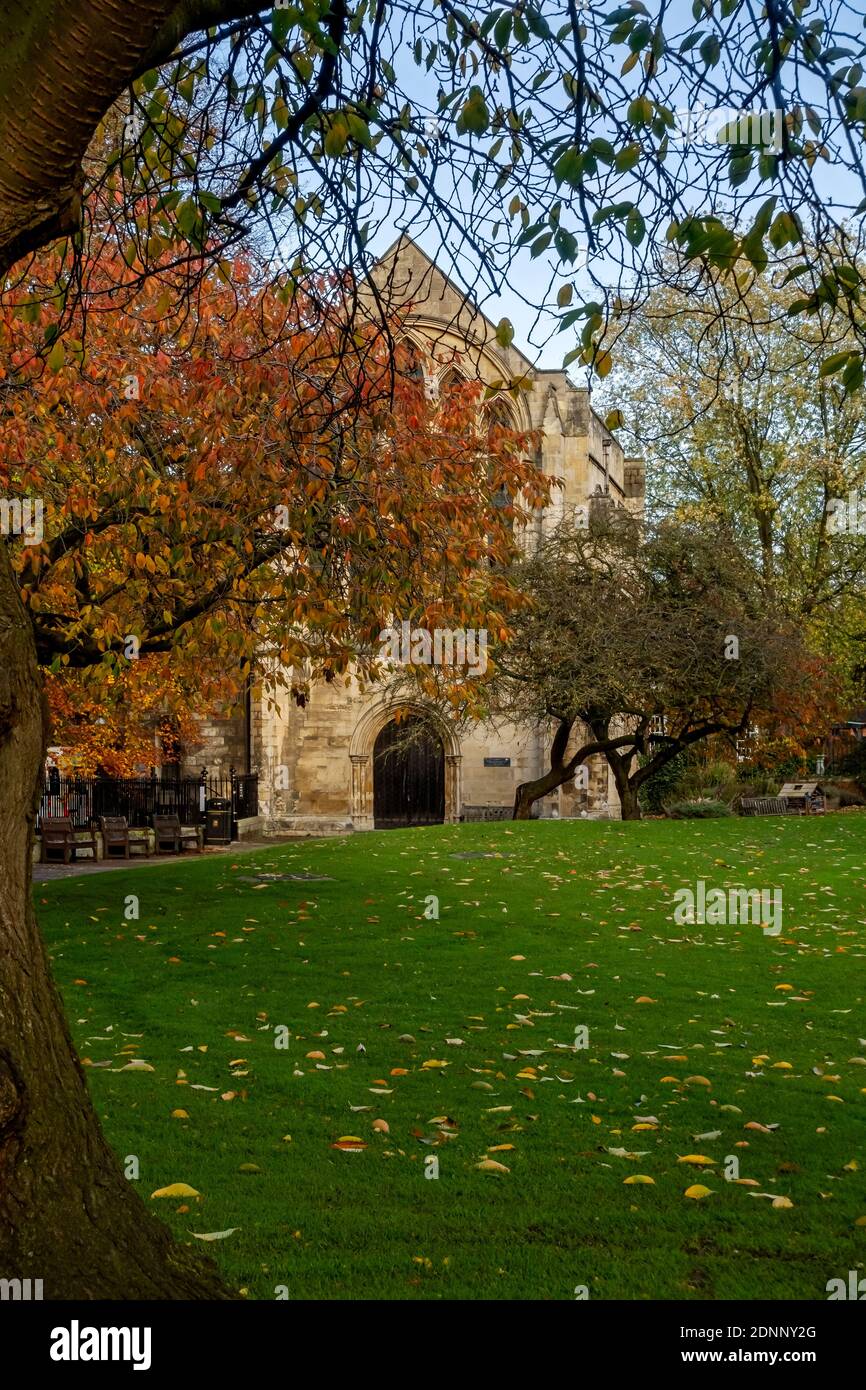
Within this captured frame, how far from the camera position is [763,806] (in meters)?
31.9

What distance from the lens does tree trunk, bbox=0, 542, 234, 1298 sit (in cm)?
349

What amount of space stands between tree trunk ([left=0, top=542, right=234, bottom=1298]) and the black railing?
83.5ft

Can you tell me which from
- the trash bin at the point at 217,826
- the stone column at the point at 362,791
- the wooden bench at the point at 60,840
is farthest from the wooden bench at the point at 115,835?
the stone column at the point at 362,791

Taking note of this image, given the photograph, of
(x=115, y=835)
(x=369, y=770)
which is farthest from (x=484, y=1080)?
(x=369, y=770)

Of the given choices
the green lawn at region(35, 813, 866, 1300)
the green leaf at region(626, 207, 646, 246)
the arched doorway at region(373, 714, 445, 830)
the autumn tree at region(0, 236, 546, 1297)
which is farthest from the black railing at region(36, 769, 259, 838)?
the green leaf at region(626, 207, 646, 246)

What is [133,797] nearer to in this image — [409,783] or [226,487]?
[409,783]

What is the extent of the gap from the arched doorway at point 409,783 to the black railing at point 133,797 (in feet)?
13.2

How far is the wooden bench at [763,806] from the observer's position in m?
31.8

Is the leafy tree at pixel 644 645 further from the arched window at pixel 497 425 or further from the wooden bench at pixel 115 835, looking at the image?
the arched window at pixel 497 425

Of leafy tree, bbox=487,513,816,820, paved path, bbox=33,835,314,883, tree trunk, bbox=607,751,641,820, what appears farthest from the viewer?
tree trunk, bbox=607,751,641,820

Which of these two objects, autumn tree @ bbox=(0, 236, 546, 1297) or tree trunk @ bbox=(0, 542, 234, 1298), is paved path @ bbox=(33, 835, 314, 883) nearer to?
autumn tree @ bbox=(0, 236, 546, 1297)

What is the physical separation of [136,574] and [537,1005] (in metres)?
5.75

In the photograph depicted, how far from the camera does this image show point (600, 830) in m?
22.2
